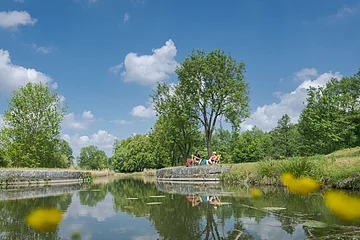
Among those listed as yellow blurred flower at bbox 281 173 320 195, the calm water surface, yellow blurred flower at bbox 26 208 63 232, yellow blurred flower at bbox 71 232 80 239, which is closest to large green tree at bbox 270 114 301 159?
yellow blurred flower at bbox 281 173 320 195

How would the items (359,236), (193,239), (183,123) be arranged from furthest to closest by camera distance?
(183,123), (193,239), (359,236)

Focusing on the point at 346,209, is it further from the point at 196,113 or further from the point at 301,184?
the point at 196,113

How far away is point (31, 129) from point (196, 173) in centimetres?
1928

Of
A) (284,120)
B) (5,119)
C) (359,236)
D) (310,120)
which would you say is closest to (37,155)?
(5,119)

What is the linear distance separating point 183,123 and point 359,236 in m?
27.9

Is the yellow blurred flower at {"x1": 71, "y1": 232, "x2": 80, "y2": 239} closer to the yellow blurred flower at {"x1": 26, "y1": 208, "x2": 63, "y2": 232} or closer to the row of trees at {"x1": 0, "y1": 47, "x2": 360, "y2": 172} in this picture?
the yellow blurred flower at {"x1": 26, "y1": 208, "x2": 63, "y2": 232}

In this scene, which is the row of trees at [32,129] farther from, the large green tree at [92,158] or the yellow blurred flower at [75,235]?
the large green tree at [92,158]

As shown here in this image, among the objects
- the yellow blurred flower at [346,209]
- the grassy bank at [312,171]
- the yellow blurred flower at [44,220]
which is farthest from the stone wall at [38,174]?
the yellow blurred flower at [346,209]

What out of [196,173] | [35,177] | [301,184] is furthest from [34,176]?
[301,184]

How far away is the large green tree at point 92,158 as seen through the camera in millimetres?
97625

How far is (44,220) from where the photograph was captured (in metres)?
6.20

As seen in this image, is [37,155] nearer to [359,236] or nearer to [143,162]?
[359,236]

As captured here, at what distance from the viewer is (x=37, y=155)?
29469 millimetres

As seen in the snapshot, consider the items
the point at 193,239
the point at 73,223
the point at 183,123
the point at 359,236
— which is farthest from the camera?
the point at 183,123
